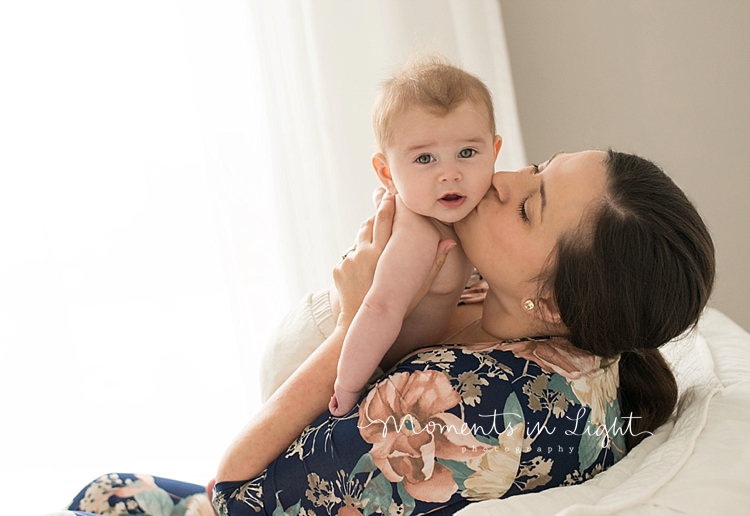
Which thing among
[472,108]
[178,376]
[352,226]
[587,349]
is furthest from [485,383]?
[178,376]

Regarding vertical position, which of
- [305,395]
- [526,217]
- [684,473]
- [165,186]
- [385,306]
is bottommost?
[684,473]

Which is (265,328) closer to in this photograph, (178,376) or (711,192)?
(178,376)

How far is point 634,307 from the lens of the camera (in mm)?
1078

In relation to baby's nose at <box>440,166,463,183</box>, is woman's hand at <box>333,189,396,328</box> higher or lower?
lower

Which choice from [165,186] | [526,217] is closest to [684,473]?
[526,217]

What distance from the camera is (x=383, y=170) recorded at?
1.35 metres

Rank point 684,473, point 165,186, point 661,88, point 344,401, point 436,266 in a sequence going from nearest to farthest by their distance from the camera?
point 684,473 → point 344,401 → point 436,266 → point 165,186 → point 661,88

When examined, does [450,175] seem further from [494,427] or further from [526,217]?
[494,427]

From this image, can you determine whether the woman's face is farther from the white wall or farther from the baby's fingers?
the white wall

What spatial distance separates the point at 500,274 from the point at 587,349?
7.5 inches

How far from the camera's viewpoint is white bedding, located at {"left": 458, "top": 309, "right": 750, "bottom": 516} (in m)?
0.91

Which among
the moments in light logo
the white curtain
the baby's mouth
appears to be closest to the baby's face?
the baby's mouth

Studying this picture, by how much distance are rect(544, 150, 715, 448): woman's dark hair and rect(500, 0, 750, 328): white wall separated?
1858 mm

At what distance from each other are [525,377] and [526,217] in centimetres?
27
